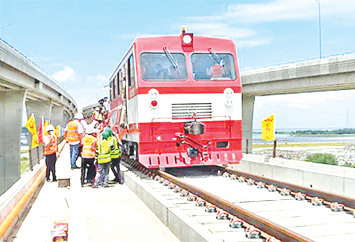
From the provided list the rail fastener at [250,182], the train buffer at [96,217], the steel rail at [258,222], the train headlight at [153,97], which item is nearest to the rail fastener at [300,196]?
the steel rail at [258,222]

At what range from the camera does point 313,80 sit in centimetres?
2962

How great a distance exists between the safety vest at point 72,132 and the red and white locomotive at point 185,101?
121 inches

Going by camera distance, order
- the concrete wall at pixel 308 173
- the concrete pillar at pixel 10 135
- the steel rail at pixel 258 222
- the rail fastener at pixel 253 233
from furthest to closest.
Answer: the concrete pillar at pixel 10 135 < the concrete wall at pixel 308 173 < the rail fastener at pixel 253 233 < the steel rail at pixel 258 222

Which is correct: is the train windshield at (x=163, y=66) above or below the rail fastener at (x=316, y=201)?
above

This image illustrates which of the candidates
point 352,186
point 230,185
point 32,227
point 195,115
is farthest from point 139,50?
point 352,186

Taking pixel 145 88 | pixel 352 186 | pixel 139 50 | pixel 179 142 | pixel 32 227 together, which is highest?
pixel 139 50

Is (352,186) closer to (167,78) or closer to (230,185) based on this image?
(230,185)

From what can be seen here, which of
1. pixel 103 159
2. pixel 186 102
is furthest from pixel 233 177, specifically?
pixel 103 159

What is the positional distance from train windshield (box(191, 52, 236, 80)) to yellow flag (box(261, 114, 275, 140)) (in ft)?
10.5

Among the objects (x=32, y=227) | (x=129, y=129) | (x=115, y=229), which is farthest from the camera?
(x=129, y=129)

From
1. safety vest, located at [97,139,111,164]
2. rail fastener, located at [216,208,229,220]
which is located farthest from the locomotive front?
rail fastener, located at [216,208,229,220]

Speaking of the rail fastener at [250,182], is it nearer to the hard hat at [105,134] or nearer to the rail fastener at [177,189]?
the rail fastener at [177,189]

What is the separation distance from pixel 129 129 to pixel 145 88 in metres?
2.01

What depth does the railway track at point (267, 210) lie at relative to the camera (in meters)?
6.03
